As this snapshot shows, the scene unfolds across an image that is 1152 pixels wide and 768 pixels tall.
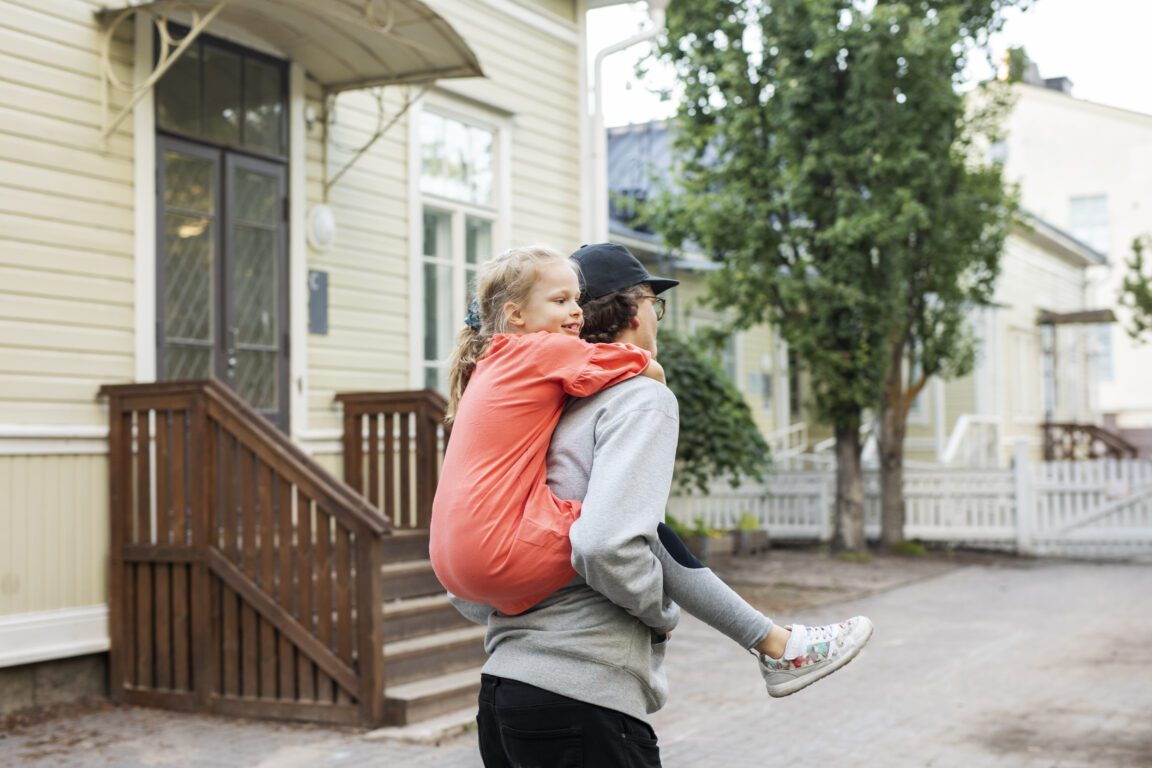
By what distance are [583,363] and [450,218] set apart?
7.74 meters

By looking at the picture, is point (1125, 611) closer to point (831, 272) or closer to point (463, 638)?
point (831, 272)

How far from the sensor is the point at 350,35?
305 inches

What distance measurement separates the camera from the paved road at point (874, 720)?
564cm

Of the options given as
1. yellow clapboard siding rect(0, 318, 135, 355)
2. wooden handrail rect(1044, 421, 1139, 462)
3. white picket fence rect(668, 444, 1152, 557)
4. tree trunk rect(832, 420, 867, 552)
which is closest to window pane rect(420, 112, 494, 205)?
yellow clapboard siding rect(0, 318, 135, 355)

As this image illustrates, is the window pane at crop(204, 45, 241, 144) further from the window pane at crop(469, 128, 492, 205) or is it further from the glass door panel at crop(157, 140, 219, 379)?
the window pane at crop(469, 128, 492, 205)

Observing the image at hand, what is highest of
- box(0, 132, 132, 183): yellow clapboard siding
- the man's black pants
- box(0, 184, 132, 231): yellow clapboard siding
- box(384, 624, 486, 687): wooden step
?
box(0, 132, 132, 183): yellow clapboard siding

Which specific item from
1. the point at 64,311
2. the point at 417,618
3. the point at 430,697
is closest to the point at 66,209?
the point at 64,311

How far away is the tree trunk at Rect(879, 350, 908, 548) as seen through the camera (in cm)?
1537

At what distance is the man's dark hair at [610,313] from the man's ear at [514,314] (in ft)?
0.48

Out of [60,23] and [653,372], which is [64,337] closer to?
[60,23]

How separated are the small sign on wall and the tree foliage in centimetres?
508

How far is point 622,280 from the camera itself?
2.42 meters

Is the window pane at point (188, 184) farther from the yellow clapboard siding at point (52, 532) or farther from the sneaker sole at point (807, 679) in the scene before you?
the sneaker sole at point (807, 679)

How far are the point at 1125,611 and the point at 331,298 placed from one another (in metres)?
7.37
